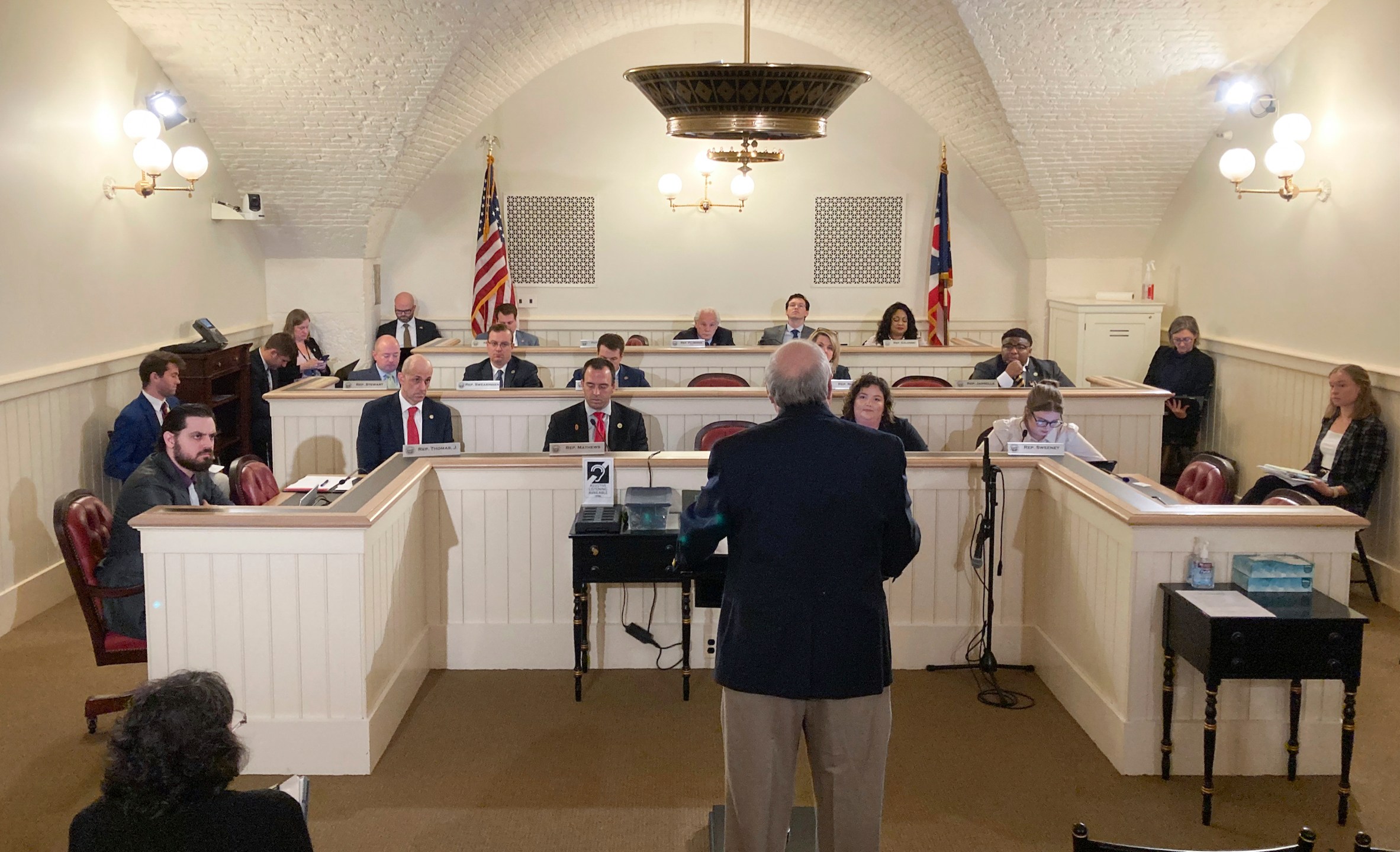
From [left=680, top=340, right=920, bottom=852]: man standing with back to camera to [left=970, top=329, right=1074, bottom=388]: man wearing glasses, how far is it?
209 inches

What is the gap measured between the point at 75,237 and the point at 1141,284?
877 centimetres

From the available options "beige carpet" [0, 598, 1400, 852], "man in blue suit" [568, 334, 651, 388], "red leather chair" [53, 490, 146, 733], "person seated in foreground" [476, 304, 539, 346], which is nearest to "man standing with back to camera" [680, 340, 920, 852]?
"beige carpet" [0, 598, 1400, 852]

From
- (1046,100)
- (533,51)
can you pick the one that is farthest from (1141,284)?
(533,51)

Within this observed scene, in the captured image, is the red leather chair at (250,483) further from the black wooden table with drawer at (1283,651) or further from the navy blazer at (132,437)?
the black wooden table with drawer at (1283,651)

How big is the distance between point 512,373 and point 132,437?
7.90ft

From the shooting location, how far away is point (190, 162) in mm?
8031

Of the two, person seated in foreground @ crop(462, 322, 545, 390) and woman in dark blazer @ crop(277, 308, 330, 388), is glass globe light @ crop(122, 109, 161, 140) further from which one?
person seated in foreground @ crop(462, 322, 545, 390)

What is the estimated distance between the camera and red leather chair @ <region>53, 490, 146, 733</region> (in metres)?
4.67

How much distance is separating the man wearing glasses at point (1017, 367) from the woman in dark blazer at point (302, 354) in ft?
16.5

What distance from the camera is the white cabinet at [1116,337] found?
10562 mm

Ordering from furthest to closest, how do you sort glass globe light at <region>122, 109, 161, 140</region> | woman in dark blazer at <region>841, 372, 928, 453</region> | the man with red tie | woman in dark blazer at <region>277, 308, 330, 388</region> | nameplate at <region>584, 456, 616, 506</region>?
woman in dark blazer at <region>277, 308, 330, 388</region> < glass globe light at <region>122, 109, 161, 140</region> < the man with red tie < woman in dark blazer at <region>841, 372, 928, 453</region> < nameplate at <region>584, 456, 616, 506</region>

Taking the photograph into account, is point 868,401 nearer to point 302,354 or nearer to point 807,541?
point 807,541

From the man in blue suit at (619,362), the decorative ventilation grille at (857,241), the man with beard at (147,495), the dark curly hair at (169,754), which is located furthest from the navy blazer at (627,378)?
the dark curly hair at (169,754)

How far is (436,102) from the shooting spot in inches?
401
